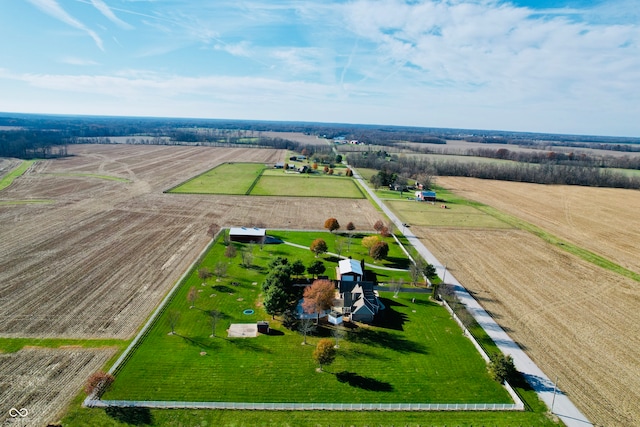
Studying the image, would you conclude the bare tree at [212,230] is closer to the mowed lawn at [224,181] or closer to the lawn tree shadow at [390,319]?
the lawn tree shadow at [390,319]

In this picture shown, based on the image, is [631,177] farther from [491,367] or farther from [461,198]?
[491,367]

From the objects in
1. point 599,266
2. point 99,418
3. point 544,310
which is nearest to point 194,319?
point 99,418

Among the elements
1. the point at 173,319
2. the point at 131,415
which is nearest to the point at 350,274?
the point at 173,319

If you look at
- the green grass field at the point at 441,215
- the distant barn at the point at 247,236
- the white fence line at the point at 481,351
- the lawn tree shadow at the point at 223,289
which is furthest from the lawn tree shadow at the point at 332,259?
the green grass field at the point at 441,215

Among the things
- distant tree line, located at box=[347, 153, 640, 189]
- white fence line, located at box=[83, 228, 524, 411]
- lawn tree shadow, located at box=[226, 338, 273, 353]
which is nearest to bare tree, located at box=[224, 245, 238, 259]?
lawn tree shadow, located at box=[226, 338, 273, 353]

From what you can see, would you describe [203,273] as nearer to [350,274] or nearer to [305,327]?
[305,327]

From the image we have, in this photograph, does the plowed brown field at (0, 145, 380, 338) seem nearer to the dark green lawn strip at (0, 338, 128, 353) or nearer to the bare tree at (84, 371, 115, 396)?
the dark green lawn strip at (0, 338, 128, 353)
